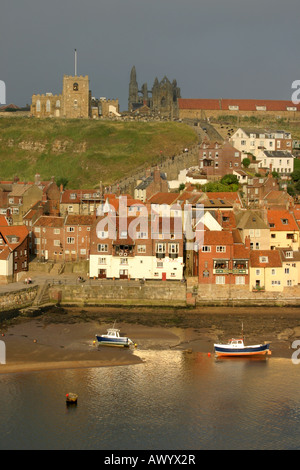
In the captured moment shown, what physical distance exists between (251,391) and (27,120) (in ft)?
318

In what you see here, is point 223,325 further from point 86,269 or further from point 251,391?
point 86,269

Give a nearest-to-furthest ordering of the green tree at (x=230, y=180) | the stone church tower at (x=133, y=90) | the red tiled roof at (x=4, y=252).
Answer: the red tiled roof at (x=4, y=252) → the green tree at (x=230, y=180) → the stone church tower at (x=133, y=90)

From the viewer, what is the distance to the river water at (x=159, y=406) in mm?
34469

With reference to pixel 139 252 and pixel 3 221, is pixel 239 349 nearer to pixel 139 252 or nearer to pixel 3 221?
pixel 139 252

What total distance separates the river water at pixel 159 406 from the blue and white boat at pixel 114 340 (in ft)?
8.90

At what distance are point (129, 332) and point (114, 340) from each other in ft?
11.2

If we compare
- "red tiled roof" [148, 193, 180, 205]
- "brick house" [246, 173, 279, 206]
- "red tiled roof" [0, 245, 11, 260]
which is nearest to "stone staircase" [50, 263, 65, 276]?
"red tiled roof" [0, 245, 11, 260]

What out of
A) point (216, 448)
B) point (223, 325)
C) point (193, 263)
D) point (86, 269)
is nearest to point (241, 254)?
point (193, 263)

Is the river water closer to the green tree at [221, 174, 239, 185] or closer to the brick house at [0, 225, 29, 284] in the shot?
the brick house at [0, 225, 29, 284]

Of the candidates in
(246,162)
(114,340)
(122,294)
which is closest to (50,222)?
(122,294)

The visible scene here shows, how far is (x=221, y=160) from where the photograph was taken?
295ft

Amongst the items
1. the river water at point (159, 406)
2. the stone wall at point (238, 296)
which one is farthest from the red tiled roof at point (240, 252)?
the river water at point (159, 406)

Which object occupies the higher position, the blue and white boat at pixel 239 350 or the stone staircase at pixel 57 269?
the stone staircase at pixel 57 269

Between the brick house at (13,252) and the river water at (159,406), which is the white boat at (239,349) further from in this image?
the brick house at (13,252)
